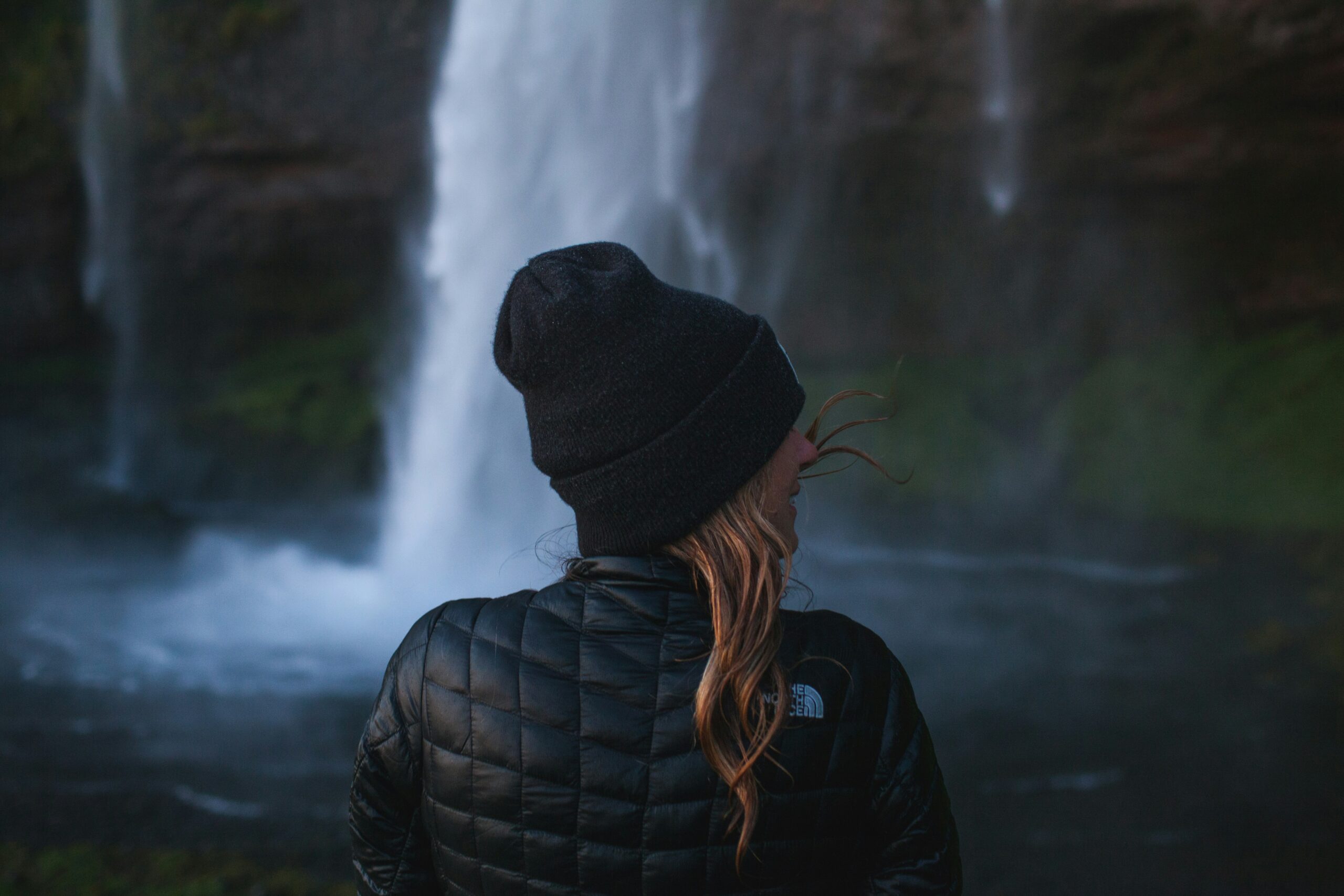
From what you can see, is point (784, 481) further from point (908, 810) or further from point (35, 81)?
point (35, 81)

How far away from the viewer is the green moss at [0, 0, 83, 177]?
13117 mm

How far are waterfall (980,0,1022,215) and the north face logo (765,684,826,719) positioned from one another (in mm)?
11062

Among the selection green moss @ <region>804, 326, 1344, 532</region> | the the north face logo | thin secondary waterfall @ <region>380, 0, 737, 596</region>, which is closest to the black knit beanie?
the the north face logo

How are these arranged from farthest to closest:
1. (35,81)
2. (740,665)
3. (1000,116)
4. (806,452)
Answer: (35,81), (1000,116), (806,452), (740,665)

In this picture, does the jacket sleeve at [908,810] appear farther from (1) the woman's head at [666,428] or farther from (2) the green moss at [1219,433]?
(2) the green moss at [1219,433]

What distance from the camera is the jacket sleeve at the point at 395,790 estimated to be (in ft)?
4.35

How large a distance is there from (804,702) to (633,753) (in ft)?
0.76

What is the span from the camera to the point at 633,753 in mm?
1233

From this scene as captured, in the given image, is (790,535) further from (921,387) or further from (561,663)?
(921,387)

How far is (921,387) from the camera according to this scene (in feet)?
43.3

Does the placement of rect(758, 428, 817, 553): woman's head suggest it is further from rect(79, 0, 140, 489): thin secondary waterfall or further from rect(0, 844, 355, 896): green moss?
rect(79, 0, 140, 489): thin secondary waterfall

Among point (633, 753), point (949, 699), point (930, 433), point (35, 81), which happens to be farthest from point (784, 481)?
point (35, 81)

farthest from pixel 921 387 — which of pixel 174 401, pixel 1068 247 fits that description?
pixel 174 401

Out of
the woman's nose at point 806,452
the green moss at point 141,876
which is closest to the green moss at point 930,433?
the green moss at point 141,876
